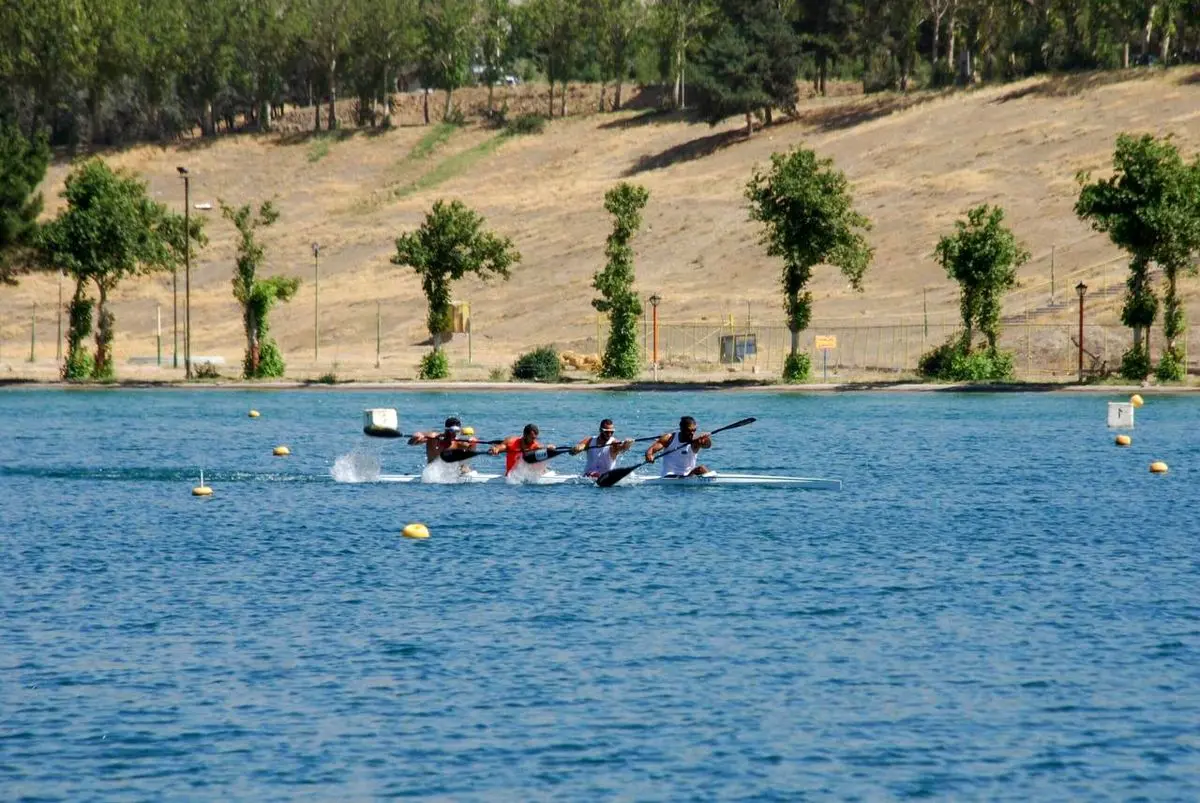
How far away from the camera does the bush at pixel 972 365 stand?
77.1 m

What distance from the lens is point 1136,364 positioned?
7525 centimetres

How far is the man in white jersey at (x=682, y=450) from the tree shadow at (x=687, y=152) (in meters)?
97.0

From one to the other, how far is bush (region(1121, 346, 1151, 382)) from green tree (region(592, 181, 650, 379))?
68.4ft

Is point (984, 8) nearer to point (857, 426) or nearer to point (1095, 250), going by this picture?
point (1095, 250)

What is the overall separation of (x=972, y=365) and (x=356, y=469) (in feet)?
127

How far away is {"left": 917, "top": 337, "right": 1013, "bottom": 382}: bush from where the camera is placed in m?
77.1

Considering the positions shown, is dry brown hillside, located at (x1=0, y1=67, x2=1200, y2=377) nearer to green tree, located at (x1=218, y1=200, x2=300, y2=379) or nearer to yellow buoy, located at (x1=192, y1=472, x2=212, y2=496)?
green tree, located at (x1=218, y1=200, x2=300, y2=379)

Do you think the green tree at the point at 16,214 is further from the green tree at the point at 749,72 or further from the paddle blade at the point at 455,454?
the paddle blade at the point at 455,454

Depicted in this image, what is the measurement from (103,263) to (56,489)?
43256 millimetres

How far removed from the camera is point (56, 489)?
43.6 meters

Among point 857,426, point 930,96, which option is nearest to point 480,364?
point 857,426

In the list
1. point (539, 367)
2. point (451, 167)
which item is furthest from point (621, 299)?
point (451, 167)

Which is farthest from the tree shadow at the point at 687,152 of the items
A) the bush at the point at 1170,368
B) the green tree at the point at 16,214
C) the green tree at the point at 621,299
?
the bush at the point at 1170,368

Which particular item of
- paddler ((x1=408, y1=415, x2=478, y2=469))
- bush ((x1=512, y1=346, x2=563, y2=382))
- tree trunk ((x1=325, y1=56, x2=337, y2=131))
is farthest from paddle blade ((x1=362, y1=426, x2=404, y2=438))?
tree trunk ((x1=325, y1=56, x2=337, y2=131))
